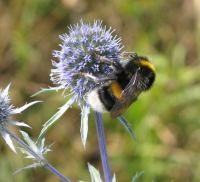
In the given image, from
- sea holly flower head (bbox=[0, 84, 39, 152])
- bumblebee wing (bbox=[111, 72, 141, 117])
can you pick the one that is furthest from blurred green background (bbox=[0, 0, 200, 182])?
bumblebee wing (bbox=[111, 72, 141, 117])

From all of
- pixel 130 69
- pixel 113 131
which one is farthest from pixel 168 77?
pixel 130 69

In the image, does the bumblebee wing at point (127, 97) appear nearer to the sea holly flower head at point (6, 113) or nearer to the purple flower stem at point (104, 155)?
the purple flower stem at point (104, 155)

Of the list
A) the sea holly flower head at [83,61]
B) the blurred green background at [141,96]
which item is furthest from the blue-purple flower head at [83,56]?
the blurred green background at [141,96]

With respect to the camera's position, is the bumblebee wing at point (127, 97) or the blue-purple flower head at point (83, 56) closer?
the bumblebee wing at point (127, 97)

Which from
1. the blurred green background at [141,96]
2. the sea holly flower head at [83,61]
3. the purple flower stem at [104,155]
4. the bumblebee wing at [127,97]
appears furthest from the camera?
the blurred green background at [141,96]

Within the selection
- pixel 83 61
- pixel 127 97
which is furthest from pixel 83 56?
pixel 127 97

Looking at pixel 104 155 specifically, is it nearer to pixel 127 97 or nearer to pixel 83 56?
pixel 127 97

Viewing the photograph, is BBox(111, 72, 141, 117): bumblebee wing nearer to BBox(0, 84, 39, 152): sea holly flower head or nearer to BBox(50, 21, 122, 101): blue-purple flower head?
BBox(50, 21, 122, 101): blue-purple flower head
